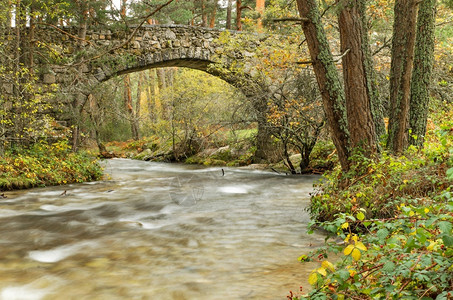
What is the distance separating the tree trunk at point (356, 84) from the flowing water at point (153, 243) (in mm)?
1416

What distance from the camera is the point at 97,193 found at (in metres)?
8.11

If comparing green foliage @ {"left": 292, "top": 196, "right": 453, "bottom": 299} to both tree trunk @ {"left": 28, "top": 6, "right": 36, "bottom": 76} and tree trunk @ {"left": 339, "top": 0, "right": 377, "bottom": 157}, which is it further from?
tree trunk @ {"left": 28, "top": 6, "right": 36, "bottom": 76}

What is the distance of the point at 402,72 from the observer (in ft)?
16.7

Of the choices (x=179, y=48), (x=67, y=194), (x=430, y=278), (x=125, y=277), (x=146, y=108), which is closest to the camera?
(x=430, y=278)

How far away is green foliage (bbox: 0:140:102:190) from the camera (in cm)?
807

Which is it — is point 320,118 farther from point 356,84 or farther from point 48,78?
point 48,78

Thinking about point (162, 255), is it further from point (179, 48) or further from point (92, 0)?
point (179, 48)

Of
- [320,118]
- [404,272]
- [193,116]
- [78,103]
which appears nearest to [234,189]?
[320,118]

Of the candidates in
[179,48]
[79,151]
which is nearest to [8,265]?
[79,151]

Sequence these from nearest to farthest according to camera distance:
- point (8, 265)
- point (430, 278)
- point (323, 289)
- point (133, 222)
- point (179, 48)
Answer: point (430, 278) < point (323, 289) < point (8, 265) < point (133, 222) < point (179, 48)

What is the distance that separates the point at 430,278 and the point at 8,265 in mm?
3616

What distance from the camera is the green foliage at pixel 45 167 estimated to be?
26.5 ft

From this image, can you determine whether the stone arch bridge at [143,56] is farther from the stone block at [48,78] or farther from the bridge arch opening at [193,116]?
the bridge arch opening at [193,116]

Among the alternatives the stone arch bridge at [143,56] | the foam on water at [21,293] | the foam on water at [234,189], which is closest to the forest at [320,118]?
the stone arch bridge at [143,56]
